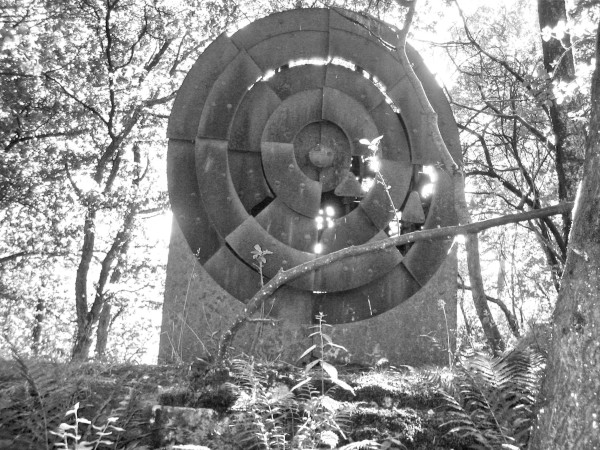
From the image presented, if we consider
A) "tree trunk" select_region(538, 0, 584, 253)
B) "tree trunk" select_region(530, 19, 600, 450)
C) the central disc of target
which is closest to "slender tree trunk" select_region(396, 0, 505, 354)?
the central disc of target

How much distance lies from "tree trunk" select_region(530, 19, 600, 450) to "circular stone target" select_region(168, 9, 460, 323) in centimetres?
288

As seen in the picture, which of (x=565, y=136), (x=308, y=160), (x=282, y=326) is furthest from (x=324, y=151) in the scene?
(x=565, y=136)

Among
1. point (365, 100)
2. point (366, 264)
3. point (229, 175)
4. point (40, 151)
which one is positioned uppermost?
point (40, 151)

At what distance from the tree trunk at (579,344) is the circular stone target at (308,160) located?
9.44 ft

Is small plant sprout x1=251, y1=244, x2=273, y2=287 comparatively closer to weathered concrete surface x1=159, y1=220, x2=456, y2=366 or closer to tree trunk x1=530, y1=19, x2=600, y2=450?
weathered concrete surface x1=159, y1=220, x2=456, y2=366

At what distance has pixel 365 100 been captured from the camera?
6.12 meters

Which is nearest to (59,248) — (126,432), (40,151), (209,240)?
(40,151)

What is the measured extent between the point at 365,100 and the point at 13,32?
11.9 feet

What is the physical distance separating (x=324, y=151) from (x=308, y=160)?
163mm

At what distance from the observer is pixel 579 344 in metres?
2.81

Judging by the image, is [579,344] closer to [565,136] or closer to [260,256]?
[260,256]

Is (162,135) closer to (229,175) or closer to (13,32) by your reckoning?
(13,32)

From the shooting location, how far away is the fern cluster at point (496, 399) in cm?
327

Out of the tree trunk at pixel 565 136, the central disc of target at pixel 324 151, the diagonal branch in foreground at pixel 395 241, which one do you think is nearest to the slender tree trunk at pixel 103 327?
the central disc of target at pixel 324 151
